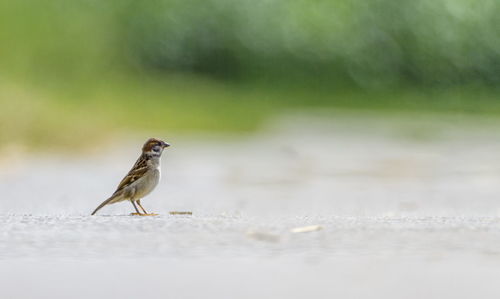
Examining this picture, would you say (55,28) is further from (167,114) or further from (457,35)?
(457,35)

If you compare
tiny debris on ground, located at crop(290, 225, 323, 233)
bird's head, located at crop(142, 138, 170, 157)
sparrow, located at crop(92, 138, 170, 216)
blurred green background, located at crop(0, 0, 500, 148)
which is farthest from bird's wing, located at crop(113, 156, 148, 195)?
blurred green background, located at crop(0, 0, 500, 148)

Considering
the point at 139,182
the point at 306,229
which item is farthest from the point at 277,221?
the point at 139,182

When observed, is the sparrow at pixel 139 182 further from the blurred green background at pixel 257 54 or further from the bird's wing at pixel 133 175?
the blurred green background at pixel 257 54

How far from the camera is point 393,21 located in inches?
816

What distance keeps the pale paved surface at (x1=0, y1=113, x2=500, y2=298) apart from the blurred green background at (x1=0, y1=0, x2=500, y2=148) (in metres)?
5.88

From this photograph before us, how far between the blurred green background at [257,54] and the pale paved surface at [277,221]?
5.88 metres

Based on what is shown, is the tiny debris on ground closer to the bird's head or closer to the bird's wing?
the bird's wing

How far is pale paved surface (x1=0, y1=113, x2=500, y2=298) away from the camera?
273 cm

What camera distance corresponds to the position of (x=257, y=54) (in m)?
20.2

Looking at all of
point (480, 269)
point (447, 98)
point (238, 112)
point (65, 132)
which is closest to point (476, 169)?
point (65, 132)

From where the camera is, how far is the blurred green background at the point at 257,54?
714 inches

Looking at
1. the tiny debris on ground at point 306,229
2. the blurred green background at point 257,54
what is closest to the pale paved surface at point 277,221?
the tiny debris on ground at point 306,229

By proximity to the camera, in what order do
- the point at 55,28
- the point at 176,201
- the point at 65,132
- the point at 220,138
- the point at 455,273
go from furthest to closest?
the point at 55,28
the point at 220,138
the point at 65,132
the point at 176,201
the point at 455,273

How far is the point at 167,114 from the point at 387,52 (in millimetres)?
5468
